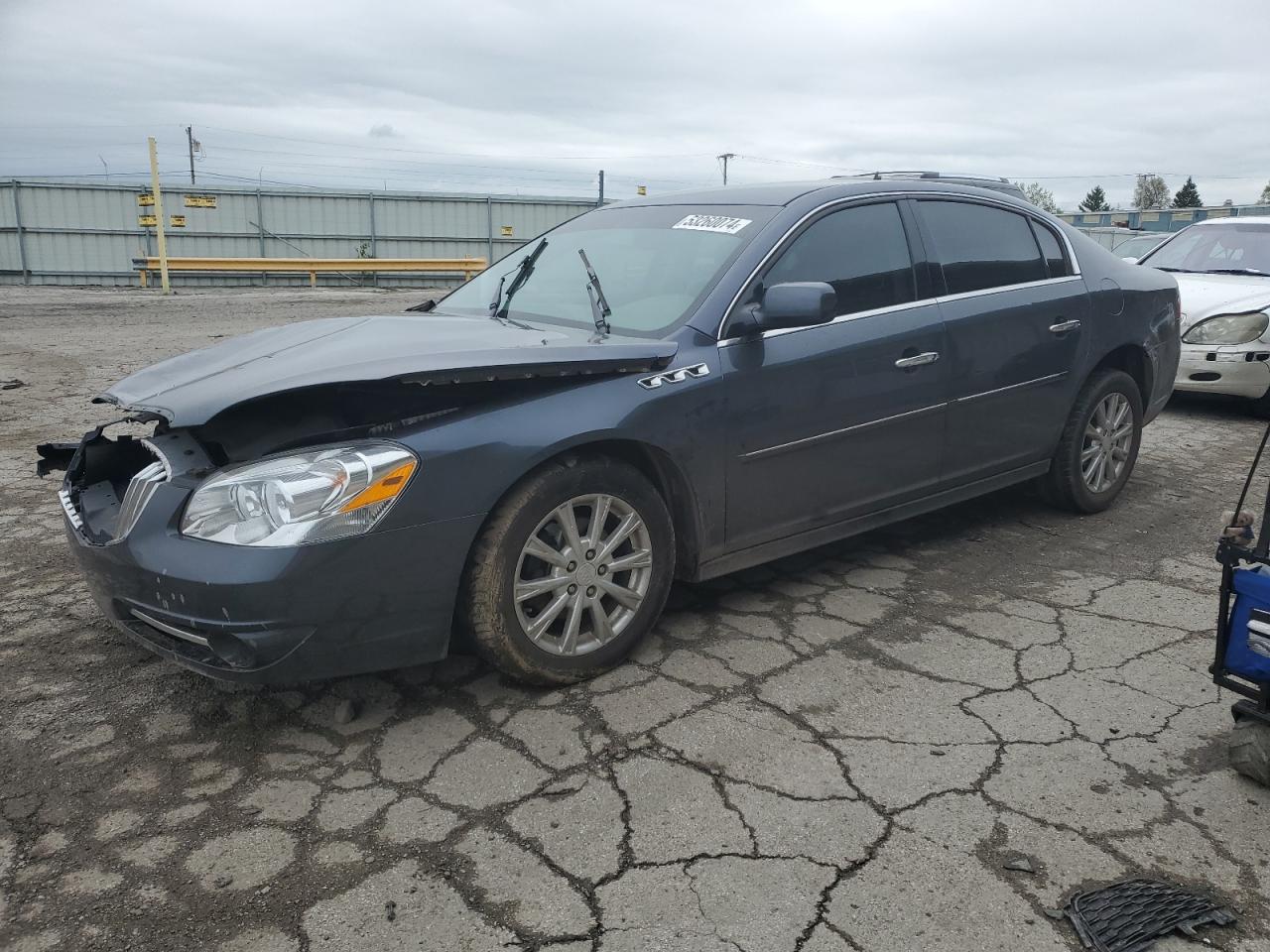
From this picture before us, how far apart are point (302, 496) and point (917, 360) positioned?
2.47 m

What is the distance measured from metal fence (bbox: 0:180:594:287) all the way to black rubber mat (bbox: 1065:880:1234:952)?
2408 cm

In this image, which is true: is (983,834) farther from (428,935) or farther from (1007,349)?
(1007,349)

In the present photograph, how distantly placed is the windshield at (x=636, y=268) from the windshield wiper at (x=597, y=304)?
2cm

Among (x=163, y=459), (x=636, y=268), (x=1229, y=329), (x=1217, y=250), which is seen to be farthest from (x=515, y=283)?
(x=1217, y=250)

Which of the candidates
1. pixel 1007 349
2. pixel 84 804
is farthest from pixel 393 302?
pixel 84 804

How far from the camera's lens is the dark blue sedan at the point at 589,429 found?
2.76 metres

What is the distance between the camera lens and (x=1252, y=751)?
2.66 m

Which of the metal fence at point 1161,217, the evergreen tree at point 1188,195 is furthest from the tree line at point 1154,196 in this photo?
the metal fence at point 1161,217

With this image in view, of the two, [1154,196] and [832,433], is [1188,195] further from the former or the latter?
[832,433]

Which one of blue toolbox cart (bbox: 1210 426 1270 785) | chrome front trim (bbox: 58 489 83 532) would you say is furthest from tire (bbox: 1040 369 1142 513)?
chrome front trim (bbox: 58 489 83 532)

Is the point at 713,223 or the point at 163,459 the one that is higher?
the point at 713,223

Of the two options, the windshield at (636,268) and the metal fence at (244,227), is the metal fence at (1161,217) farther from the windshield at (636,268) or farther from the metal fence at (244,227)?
the windshield at (636,268)

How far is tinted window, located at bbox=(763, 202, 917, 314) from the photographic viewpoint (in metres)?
3.81

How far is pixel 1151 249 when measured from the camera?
9516 millimetres
